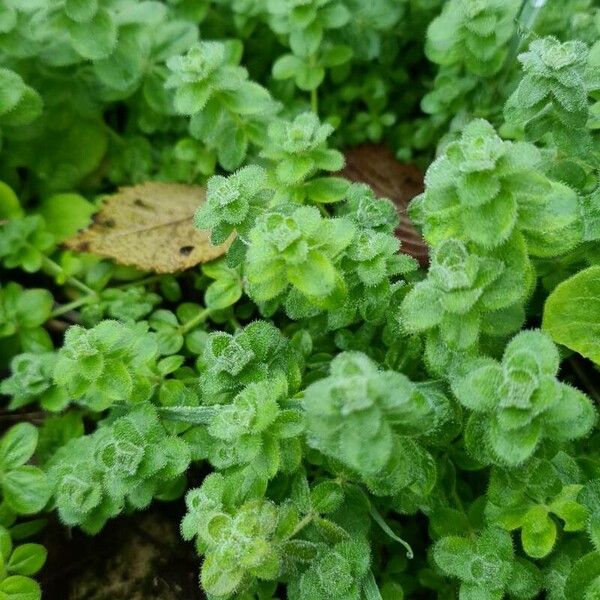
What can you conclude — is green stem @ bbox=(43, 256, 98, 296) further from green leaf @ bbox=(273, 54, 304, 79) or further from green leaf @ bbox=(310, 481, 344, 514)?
green leaf @ bbox=(310, 481, 344, 514)

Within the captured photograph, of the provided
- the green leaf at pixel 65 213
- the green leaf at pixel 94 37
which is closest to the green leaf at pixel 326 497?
the green leaf at pixel 65 213

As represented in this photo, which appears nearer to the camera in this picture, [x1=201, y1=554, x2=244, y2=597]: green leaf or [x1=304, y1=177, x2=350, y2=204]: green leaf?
[x1=201, y1=554, x2=244, y2=597]: green leaf

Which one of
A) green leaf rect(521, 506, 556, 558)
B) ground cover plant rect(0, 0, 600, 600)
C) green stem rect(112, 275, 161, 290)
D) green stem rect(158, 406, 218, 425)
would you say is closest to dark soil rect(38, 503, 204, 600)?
ground cover plant rect(0, 0, 600, 600)

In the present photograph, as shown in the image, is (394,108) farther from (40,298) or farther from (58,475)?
(58,475)

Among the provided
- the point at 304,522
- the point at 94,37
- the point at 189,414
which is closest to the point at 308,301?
→ the point at 189,414

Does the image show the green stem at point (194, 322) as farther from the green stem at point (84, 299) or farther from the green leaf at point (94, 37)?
the green leaf at point (94, 37)

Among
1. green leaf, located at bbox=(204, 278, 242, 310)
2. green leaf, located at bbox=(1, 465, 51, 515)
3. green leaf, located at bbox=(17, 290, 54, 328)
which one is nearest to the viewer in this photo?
green leaf, located at bbox=(1, 465, 51, 515)
